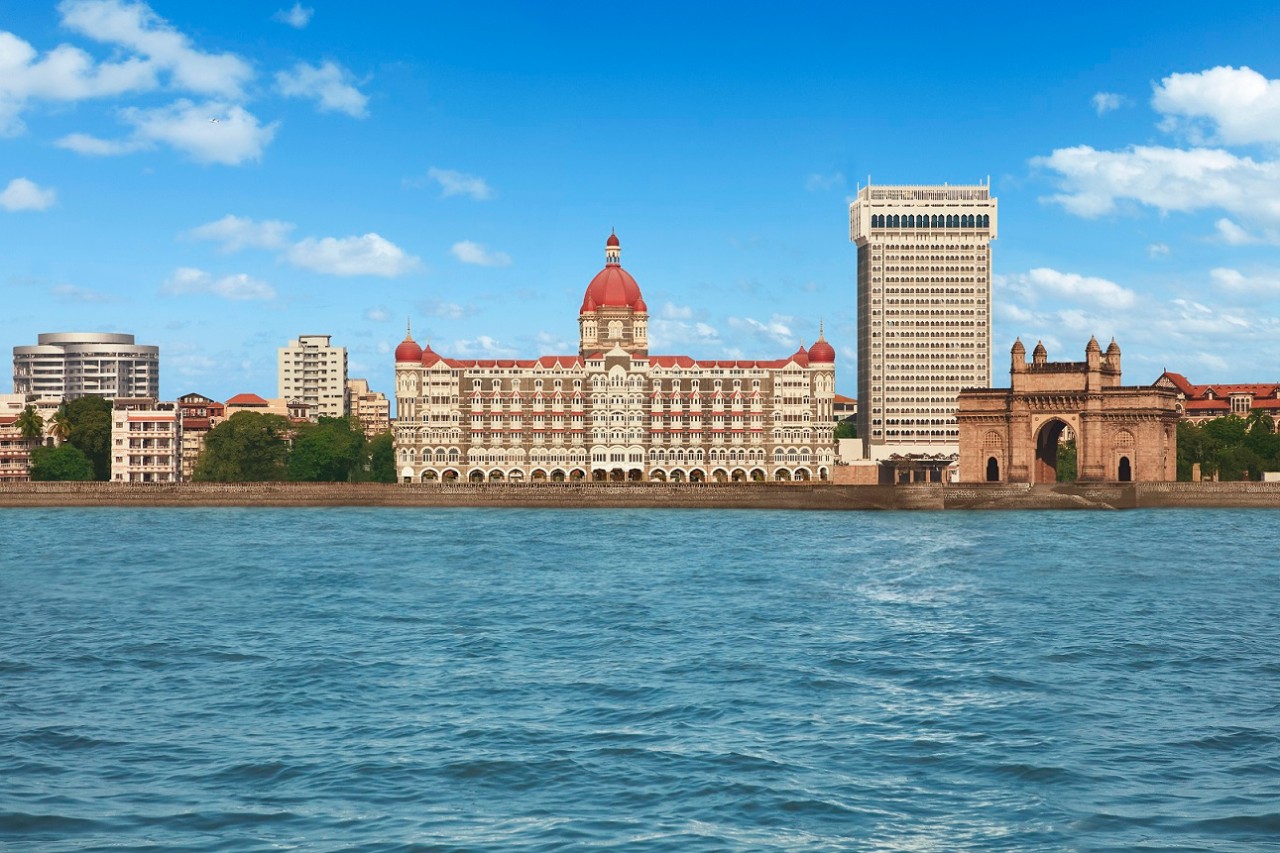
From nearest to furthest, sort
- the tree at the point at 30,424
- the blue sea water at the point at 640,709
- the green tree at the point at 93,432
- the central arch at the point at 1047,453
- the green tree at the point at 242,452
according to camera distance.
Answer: the blue sea water at the point at 640,709 → the central arch at the point at 1047,453 → the green tree at the point at 242,452 → the green tree at the point at 93,432 → the tree at the point at 30,424

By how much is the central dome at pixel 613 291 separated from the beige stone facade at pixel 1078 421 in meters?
44.7

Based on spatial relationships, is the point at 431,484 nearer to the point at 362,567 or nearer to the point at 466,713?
the point at 362,567

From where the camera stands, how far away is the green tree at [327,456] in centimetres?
15888

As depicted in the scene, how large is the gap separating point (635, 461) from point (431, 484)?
30717 millimetres

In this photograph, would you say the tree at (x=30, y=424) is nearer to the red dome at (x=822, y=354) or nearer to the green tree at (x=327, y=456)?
the green tree at (x=327, y=456)

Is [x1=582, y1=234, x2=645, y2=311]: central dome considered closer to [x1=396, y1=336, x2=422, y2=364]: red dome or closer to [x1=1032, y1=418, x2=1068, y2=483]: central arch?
[x1=396, y1=336, x2=422, y2=364]: red dome

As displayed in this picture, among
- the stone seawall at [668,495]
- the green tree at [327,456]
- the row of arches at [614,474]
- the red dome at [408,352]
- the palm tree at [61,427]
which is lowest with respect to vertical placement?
the stone seawall at [668,495]

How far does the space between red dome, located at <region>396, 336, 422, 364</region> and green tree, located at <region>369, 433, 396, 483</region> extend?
12.6 metres

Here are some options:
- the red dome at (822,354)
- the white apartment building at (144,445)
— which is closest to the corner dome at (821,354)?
the red dome at (822,354)

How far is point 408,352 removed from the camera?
15738 centimetres

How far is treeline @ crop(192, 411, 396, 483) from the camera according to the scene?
154m

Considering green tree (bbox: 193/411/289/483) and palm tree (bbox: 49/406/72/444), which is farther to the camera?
palm tree (bbox: 49/406/72/444)

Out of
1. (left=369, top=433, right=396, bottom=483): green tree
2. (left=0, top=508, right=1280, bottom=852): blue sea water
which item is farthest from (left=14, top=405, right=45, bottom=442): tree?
(left=0, top=508, right=1280, bottom=852): blue sea water

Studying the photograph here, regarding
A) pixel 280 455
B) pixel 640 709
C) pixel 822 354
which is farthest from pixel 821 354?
pixel 640 709
